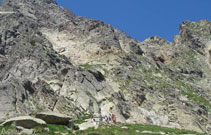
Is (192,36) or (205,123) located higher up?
(192,36)

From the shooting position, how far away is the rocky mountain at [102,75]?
49.1 meters

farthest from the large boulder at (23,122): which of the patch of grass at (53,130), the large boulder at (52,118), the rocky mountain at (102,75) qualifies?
the rocky mountain at (102,75)

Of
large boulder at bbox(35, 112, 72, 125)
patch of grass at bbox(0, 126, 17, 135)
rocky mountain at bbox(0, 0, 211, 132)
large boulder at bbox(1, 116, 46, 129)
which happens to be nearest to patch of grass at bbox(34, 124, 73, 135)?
large boulder at bbox(1, 116, 46, 129)

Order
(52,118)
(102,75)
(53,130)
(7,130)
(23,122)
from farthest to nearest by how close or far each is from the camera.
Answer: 1. (102,75)
2. (52,118)
3. (53,130)
4. (23,122)
5. (7,130)

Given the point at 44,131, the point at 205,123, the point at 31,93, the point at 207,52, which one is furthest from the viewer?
the point at 207,52

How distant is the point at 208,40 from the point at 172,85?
4931cm

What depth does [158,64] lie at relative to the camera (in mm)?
99625

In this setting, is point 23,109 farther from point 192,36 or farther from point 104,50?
point 192,36

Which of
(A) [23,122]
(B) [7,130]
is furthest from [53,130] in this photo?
(B) [7,130]

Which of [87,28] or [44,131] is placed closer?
[44,131]

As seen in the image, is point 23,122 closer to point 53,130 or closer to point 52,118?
point 53,130

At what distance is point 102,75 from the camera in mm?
69375

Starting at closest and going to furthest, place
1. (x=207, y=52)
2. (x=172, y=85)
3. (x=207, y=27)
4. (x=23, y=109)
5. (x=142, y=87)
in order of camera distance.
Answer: (x=23, y=109) → (x=142, y=87) → (x=172, y=85) → (x=207, y=52) → (x=207, y=27)

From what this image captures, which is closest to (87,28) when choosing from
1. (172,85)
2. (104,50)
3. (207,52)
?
(104,50)
